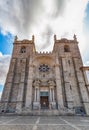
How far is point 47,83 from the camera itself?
73.6 feet

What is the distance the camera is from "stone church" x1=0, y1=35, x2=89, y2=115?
19.5m

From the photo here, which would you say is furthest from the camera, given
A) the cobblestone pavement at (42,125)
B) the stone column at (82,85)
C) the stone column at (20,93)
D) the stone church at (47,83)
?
the stone column at (82,85)

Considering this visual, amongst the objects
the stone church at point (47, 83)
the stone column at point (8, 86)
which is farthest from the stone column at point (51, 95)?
the stone column at point (8, 86)

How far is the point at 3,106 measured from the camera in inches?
789

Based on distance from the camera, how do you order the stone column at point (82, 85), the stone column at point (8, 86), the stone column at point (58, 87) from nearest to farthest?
the stone column at point (58, 87), the stone column at point (82, 85), the stone column at point (8, 86)

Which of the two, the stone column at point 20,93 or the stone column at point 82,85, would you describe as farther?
the stone column at point 82,85

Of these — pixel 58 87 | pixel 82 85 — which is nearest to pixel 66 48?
pixel 82 85

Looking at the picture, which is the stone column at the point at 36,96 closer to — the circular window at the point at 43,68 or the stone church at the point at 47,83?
the stone church at the point at 47,83

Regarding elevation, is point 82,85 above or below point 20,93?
above

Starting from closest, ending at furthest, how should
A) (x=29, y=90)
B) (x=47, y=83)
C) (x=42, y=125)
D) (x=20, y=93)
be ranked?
(x=42, y=125) → (x=20, y=93) → (x=29, y=90) → (x=47, y=83)

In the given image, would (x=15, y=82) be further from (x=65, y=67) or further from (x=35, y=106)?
(x=65, y=67)

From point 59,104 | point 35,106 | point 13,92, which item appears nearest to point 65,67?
point 59,104

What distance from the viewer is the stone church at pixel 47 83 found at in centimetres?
1953

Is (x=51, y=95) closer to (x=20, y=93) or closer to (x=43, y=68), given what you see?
(x=20, y=93)
